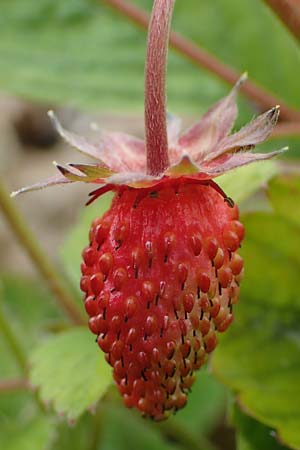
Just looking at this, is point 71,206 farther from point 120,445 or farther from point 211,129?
point 211,129

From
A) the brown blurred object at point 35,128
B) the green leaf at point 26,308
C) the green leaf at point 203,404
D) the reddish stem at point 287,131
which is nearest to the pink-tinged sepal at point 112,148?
the reddish stem at point 287,131

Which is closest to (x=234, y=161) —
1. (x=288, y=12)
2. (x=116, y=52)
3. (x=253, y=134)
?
(x=253, y=134)

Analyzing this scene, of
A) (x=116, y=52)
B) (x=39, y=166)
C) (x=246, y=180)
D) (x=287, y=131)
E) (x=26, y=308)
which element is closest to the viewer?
(x=246, y=180)

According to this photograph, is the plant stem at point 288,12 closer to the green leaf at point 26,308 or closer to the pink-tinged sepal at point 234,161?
the pink-tinged sepal at point 234,161

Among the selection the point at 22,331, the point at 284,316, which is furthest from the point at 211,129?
the point at 22,331

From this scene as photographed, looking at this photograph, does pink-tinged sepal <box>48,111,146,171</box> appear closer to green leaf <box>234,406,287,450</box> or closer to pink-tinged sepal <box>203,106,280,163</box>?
pink-tinged sepal <box>203,106,280,163</box>

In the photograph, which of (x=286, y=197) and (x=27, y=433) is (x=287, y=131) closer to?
(x=286, y=197)

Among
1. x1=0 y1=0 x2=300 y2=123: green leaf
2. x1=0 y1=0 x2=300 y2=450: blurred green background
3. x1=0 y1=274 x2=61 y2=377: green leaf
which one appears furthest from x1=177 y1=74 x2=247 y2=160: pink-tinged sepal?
x1=0 y1=274 x2=61 y2=377: green leaf
